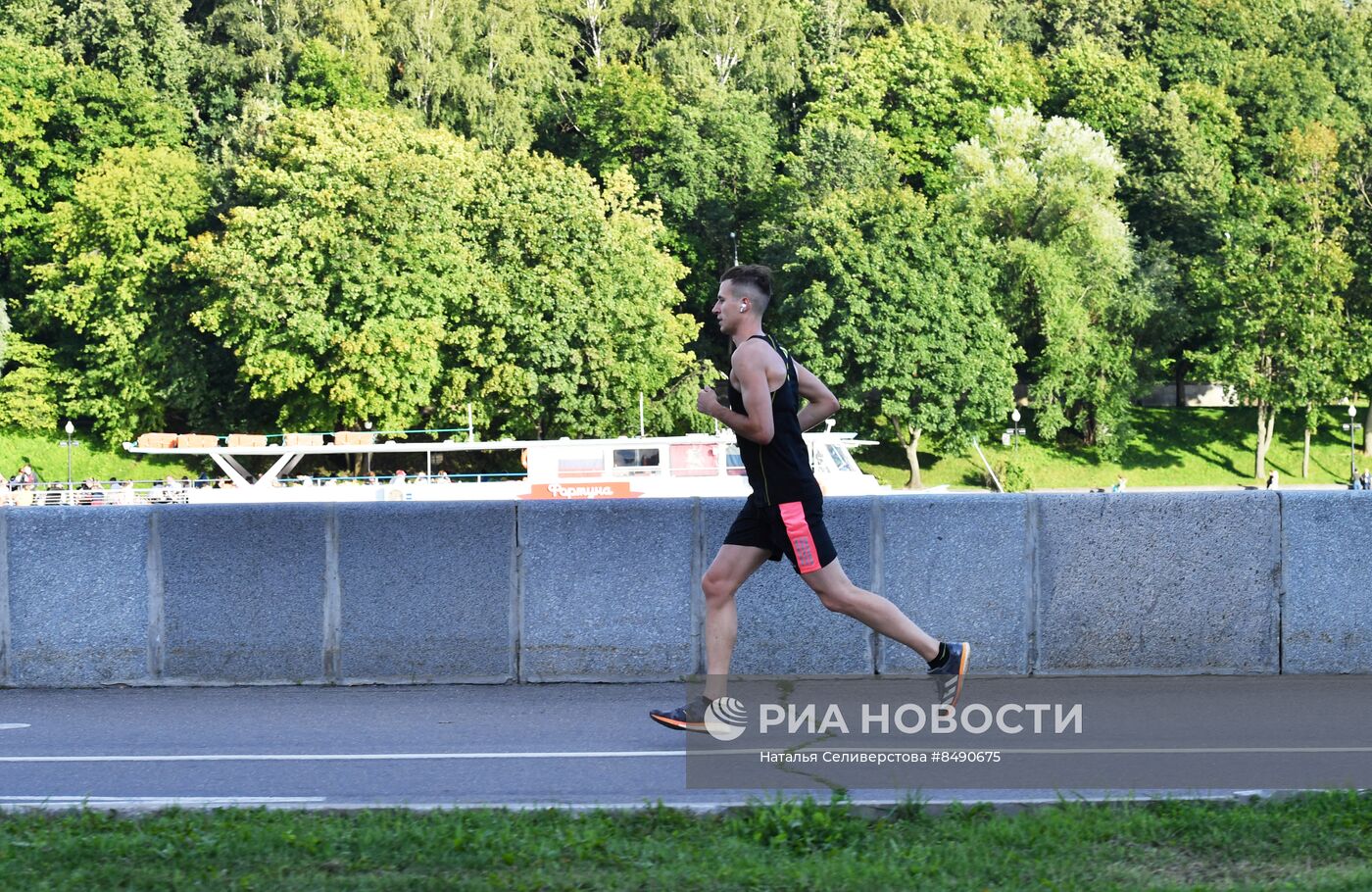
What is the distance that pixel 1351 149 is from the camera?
7038 cm

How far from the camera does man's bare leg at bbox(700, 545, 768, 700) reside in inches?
317

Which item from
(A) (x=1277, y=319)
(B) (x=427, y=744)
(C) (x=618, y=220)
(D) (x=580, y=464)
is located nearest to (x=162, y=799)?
(B) (x=427, y=744)

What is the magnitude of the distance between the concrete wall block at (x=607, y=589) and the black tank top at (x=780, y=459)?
270 cm

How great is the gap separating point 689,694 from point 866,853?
8.96ft

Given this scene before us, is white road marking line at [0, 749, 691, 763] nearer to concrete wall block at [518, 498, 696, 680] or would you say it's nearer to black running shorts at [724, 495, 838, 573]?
black running shorts at [724, 495, 838, 573]

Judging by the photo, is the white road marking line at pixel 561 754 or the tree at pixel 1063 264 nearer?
the white road marking line at pixel 561 754

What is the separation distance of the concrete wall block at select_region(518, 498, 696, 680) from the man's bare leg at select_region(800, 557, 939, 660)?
277cm

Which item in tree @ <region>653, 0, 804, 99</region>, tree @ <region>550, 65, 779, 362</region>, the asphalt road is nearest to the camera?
the asphalt road

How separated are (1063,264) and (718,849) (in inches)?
2340

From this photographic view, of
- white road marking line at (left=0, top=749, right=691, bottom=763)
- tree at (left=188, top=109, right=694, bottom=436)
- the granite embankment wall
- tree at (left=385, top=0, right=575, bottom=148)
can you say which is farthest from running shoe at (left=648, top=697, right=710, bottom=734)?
tree at (left=385, top=0, right=575, bottom=148)

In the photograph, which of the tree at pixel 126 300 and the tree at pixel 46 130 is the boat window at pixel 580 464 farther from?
the tree at pixel 46 130

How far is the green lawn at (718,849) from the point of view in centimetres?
541

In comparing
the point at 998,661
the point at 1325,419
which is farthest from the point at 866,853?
the point at 1325,419

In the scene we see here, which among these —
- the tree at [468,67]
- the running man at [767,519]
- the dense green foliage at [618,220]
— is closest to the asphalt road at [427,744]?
the running man at [767,519]
